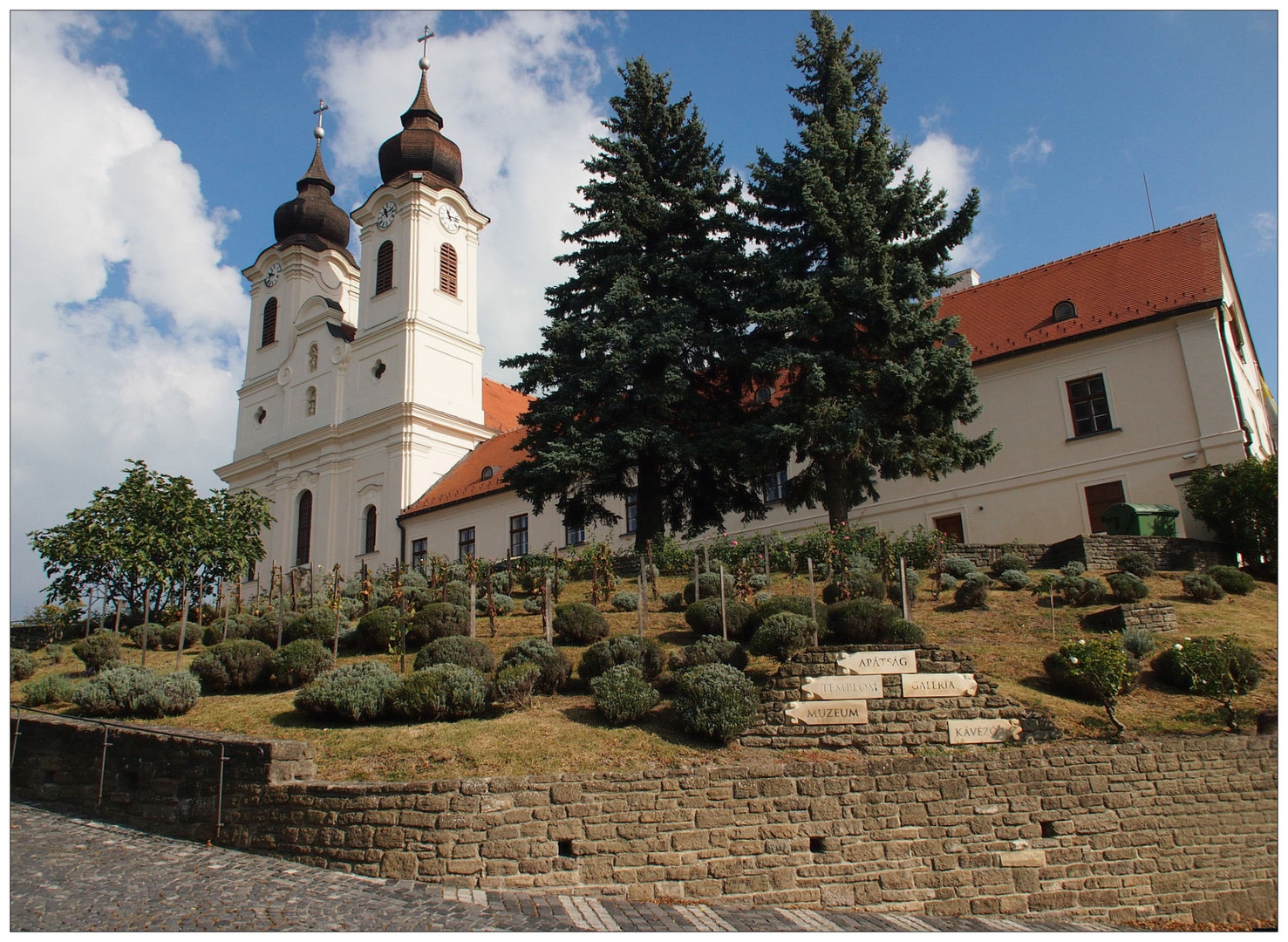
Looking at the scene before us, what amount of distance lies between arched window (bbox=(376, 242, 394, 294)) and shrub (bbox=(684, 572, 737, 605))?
2751cm

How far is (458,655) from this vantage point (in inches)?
Result: 530

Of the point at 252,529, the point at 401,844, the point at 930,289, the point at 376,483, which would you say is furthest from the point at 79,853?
the point at 376,483

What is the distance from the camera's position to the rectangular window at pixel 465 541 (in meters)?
34.2

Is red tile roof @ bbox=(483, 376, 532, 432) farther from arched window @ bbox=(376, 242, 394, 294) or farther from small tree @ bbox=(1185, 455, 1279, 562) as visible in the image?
small tree @ bbox=(1185, 455, 1279, 562)

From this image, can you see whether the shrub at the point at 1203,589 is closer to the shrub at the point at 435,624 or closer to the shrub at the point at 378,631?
the shrub at the point at 435,624

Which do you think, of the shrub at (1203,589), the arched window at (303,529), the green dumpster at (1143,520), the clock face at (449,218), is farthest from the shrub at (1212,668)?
the clock face at (449,218)

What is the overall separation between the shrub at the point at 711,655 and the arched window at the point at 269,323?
3727 cm

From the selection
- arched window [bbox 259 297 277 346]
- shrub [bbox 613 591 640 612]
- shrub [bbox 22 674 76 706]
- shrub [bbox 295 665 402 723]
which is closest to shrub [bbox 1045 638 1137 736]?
shrub [bbox 613 591 640 612]

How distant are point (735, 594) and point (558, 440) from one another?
6.44 m

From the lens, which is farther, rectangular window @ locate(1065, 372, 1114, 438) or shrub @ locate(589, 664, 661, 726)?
rectangular window @ locate(1065, 372, 1114, 438)

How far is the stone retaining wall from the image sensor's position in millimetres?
9539

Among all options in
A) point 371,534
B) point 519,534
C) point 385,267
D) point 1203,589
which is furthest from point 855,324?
point 385,267

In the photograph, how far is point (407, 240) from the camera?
40156mm

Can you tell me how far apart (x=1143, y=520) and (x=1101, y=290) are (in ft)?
24.9
